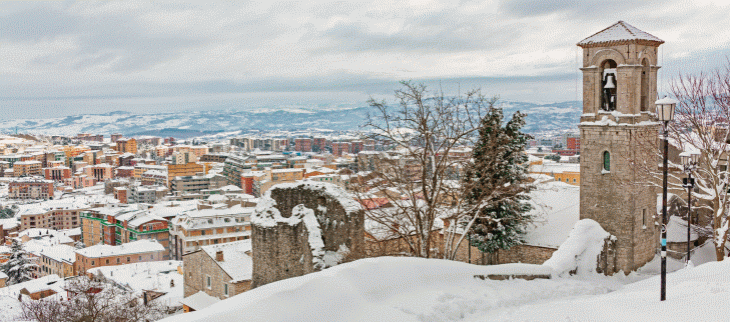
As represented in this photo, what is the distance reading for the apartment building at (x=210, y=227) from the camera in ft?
216

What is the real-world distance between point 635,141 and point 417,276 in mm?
13898

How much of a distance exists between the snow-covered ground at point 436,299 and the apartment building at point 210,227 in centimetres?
5856

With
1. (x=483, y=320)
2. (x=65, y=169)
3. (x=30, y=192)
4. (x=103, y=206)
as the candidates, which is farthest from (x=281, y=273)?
(x=65, y=169)

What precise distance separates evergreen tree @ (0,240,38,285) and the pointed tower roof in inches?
2277

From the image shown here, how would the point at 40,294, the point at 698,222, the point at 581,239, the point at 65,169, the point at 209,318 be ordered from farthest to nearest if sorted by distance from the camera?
the point at 65,169
the point at 40,294
the point at 698,222
the point at 581,239
the point at 209,318

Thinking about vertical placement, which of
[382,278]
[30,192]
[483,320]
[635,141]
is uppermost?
[635,141]

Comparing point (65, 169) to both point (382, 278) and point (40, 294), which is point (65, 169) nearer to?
point (40, 294)

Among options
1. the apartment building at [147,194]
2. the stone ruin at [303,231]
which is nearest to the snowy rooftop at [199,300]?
the stone ruin at [303,231]

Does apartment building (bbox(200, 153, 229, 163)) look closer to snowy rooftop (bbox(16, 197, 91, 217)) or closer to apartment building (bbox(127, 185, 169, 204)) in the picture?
apartment building (bbox(127, 185, 169, 204))

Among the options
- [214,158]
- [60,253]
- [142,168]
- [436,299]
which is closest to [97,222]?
[60,253]

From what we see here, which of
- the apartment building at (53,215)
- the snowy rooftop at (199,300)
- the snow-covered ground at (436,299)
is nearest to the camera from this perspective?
the snow-covered ground at (436,299)

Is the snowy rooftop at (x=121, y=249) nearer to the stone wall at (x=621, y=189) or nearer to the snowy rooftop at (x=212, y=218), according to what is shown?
the snowy rooftop at (x=212, y=218)

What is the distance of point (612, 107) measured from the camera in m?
21.5

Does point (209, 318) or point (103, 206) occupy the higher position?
point (209, 318)
